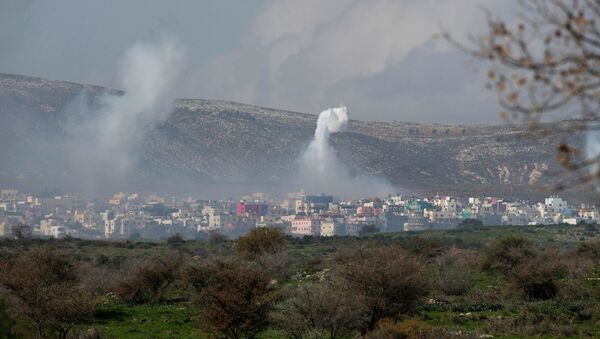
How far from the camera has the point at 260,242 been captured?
54844mm

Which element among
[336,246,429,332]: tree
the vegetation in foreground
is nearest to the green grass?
the vegetation in foreground

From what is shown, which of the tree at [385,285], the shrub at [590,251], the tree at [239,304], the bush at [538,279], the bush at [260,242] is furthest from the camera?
the bush at [260,242]

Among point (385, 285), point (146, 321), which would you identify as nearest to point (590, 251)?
point (385, 285)

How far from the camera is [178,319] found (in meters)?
29.7

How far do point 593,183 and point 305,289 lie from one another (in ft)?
56.8

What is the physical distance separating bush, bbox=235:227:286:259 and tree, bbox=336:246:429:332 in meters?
27.1

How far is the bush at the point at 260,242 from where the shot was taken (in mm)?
54156

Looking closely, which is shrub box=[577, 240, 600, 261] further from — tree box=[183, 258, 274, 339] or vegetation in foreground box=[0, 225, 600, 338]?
tree box=[183, 258, 274, 339]

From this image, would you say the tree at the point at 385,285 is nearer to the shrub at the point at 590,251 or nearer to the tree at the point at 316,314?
the tree at the point at 316,314

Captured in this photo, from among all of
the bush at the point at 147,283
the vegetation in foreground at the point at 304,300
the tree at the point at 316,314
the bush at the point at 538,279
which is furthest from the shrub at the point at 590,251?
the tree at the point at 316,314

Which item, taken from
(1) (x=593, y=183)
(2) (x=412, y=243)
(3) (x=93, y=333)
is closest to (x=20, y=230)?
(2) (x=412, y=243)

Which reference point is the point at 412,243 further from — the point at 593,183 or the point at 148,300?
the point at 593,183

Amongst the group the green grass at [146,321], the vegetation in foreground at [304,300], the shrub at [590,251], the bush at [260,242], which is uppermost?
the bush at [260,242]

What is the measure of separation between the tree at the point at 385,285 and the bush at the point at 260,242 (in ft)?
88.9
